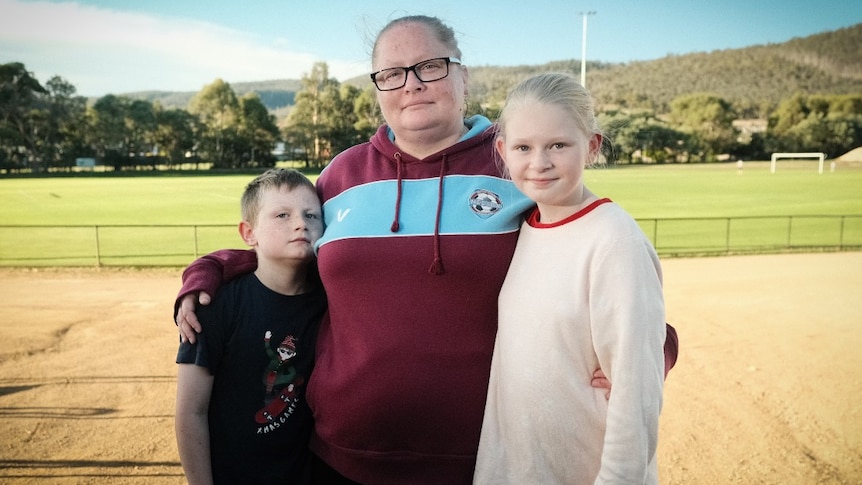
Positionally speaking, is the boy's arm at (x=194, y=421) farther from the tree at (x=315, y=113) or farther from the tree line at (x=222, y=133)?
the tree at (x=315, y=113)

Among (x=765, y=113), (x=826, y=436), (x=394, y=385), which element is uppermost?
(x=765, y=113)

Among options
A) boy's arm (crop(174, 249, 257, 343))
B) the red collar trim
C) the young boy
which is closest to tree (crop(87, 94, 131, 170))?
boy's arm (crop(174, 249, 257, 343))

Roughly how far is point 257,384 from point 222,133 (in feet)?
286

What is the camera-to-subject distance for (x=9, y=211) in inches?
1272

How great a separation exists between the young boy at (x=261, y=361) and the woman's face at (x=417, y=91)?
643mm

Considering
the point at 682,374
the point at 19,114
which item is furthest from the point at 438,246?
the point at 19,114

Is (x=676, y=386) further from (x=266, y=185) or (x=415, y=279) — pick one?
(x=266, y=185)

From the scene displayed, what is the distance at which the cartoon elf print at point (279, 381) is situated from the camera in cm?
303

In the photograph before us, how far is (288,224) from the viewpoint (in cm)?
298

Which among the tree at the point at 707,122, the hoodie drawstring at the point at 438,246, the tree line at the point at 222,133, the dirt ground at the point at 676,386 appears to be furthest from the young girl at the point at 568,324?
the tree at the point at 707,122

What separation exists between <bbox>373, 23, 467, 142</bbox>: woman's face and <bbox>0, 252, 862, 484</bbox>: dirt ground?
16.0ft

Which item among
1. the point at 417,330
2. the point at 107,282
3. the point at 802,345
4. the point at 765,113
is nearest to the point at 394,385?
the point at 417,330

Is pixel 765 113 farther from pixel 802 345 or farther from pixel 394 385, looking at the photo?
pixel 394 385

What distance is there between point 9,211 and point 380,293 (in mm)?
38048
